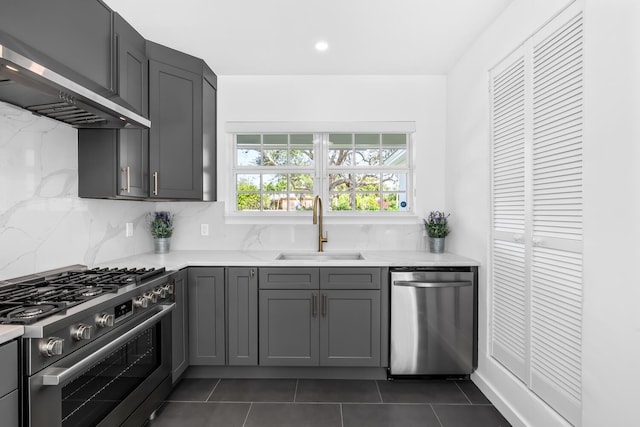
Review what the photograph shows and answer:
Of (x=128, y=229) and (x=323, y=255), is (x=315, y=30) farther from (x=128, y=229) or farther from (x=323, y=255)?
(x=128, y=229)

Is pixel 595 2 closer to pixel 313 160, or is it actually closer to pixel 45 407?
pixel 313 160

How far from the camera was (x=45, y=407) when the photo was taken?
1316 mm

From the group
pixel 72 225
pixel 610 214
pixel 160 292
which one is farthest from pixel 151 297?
pixel 610 214

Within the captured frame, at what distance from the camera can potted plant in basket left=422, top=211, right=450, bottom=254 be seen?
10.4ft

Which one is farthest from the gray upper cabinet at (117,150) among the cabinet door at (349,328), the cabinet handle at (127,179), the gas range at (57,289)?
the cabinet door at (349,328)

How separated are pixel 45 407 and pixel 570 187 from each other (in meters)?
2.37

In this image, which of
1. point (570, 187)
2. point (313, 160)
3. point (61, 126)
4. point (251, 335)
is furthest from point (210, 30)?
point (570, 187)

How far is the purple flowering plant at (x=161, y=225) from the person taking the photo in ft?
10.4

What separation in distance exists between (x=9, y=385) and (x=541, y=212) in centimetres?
240

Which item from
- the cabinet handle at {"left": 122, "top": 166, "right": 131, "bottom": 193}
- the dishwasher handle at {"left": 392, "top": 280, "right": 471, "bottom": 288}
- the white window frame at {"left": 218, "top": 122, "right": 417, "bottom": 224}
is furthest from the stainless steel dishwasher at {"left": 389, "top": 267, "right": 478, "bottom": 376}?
the cabinet handle at {"left": 122, "top": 166, "right": 131, "bottom": 193}

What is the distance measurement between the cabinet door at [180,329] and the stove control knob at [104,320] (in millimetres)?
762

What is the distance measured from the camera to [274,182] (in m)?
3.52

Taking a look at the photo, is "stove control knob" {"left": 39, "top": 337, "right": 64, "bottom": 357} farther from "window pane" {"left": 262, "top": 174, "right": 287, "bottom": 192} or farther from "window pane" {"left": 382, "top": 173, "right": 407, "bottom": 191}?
"window pane" {"left": 382, "top": 173, "right": 407, "bottom": 191}

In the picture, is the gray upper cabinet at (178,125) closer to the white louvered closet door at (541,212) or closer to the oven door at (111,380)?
the oven door at (111,380)
